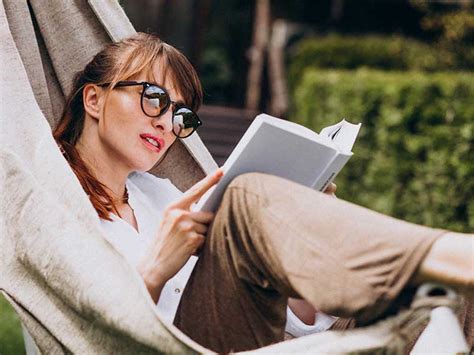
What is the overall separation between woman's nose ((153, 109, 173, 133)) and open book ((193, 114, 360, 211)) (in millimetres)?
464

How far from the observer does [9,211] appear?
260 centimetres

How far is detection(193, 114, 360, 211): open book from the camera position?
239cm

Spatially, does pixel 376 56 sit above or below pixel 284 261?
below

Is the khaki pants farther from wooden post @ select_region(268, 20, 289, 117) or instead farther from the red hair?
wooden post @ select_region(268, 20, 289, 117)

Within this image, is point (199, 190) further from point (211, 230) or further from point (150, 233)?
point (150, 233)

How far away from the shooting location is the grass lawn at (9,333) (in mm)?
3754

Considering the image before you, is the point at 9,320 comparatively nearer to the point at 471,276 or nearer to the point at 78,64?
the point at 78,64

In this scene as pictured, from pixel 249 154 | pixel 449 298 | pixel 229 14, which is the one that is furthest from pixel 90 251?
pixel 229 14

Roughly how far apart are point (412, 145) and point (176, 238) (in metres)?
5.00

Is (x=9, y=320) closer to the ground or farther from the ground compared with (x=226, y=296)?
closer to the ground

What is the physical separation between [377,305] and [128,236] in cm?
96

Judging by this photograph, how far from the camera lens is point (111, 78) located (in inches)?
117

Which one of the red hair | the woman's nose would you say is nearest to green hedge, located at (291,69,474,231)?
the red hair

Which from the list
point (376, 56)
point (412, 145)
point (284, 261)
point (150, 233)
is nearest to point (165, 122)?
point (150, 233)
